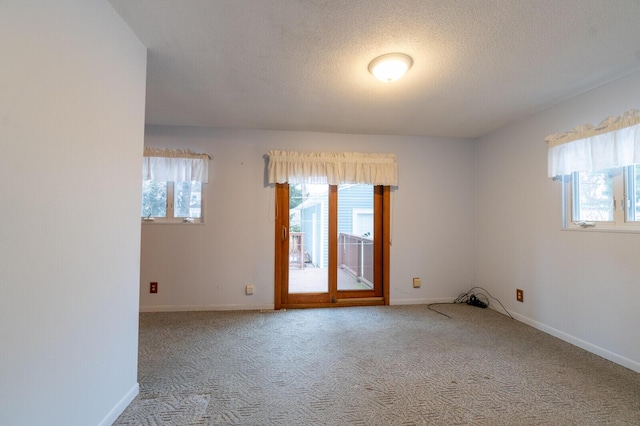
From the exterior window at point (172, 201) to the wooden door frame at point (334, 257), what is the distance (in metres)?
0.99

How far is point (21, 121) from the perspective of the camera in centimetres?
97

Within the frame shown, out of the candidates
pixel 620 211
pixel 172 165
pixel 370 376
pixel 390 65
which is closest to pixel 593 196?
pixel 620 211

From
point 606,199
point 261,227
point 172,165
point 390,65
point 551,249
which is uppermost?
point 390,65

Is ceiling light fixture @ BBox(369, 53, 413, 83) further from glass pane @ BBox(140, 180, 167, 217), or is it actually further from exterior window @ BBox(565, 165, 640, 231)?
glass pane @ BBox(140, 180, 167, 217)

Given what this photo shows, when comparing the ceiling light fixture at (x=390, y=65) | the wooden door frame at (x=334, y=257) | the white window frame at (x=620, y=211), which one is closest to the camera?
the ceiling light fixture at (x=390, y=65)

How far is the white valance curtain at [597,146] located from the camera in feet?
6.60

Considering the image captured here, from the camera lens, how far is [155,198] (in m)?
3.29

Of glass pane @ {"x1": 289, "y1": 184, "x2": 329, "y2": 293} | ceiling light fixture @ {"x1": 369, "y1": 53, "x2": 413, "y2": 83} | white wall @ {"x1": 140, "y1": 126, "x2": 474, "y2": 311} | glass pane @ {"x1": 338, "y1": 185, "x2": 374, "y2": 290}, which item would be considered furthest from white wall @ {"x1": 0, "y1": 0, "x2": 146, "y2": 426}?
glass pane @ {"x1": 338, "y1": 185, "x2": 374, "y2": 290}

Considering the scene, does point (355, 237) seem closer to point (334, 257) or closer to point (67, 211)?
point (334, 257)

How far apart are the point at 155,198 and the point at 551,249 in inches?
172

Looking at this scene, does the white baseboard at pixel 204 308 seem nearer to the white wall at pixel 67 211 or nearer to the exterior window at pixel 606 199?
the white wall at pixel 67 211

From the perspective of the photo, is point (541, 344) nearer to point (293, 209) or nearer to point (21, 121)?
point (293, 209)

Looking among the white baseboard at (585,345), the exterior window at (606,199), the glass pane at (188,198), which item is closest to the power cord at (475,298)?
the white baseboard at (585,345)

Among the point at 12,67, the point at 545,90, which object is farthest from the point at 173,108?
the point at 545,90
